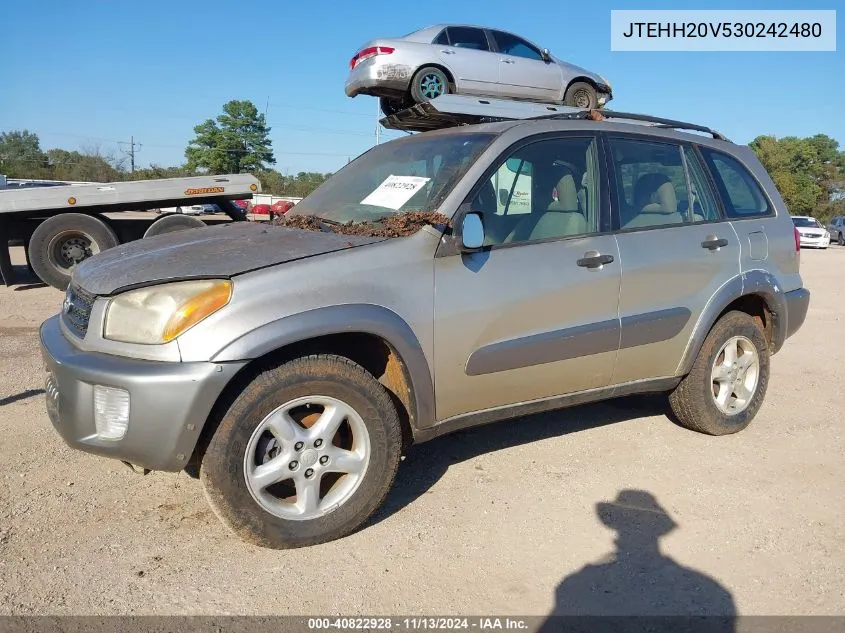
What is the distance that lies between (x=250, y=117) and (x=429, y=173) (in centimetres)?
7154

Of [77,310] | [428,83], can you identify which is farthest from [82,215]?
[77,310]

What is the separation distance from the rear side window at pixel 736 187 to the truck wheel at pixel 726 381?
2.21 feet

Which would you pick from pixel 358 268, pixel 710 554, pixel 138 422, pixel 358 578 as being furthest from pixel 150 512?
pixel 710 554

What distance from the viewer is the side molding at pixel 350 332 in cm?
264

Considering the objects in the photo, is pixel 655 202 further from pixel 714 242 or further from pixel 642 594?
pixel 642 594

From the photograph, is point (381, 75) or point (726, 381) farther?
point (381, 75)

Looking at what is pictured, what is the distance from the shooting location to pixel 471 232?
10.2 feet

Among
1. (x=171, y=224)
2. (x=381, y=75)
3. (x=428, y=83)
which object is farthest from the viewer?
(x=171, y=224)

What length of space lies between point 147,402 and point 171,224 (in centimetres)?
830

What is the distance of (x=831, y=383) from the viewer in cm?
583

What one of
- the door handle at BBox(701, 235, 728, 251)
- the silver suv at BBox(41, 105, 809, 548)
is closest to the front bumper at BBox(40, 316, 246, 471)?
the silver suv at BBox(41, 105, 809, 548)

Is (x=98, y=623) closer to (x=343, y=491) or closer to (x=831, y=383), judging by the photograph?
(x=343, y=491)

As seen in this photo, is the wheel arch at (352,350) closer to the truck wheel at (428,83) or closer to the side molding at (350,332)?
the side molding at (350,332)

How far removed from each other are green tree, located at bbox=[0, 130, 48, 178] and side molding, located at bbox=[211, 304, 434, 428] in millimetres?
62192
